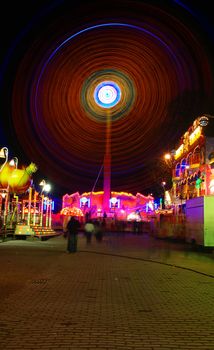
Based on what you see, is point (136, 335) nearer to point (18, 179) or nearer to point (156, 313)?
point (156, 313)

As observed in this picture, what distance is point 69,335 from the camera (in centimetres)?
626

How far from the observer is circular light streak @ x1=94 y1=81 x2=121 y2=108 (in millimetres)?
87062

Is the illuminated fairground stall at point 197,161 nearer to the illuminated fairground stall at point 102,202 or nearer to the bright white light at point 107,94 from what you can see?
the bright white light at point 107,94

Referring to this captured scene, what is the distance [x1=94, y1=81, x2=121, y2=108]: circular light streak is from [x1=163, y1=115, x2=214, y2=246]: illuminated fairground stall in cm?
3310

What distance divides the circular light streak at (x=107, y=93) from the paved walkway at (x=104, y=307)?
7382 centimetres

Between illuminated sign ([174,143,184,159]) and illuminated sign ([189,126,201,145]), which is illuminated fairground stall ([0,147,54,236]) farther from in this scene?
illuminated sign ([174,143,184,159])

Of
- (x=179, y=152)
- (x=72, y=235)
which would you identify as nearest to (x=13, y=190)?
(x=72, y=235)

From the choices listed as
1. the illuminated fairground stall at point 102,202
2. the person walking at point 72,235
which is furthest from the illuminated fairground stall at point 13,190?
the illuminated fairground stall at point 102,202

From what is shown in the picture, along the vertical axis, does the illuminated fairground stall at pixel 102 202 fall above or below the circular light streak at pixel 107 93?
below

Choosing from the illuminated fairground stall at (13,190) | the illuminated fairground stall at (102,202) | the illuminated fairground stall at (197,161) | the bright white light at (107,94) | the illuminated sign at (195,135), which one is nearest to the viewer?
the illuminated fairground stall at (13,190)

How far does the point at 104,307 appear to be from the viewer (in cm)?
852

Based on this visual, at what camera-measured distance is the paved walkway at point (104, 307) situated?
19.9 feet

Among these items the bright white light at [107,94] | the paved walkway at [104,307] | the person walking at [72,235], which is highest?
the bright white light at [107,94]

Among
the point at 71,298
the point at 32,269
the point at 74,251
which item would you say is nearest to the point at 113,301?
the point at 71,298
